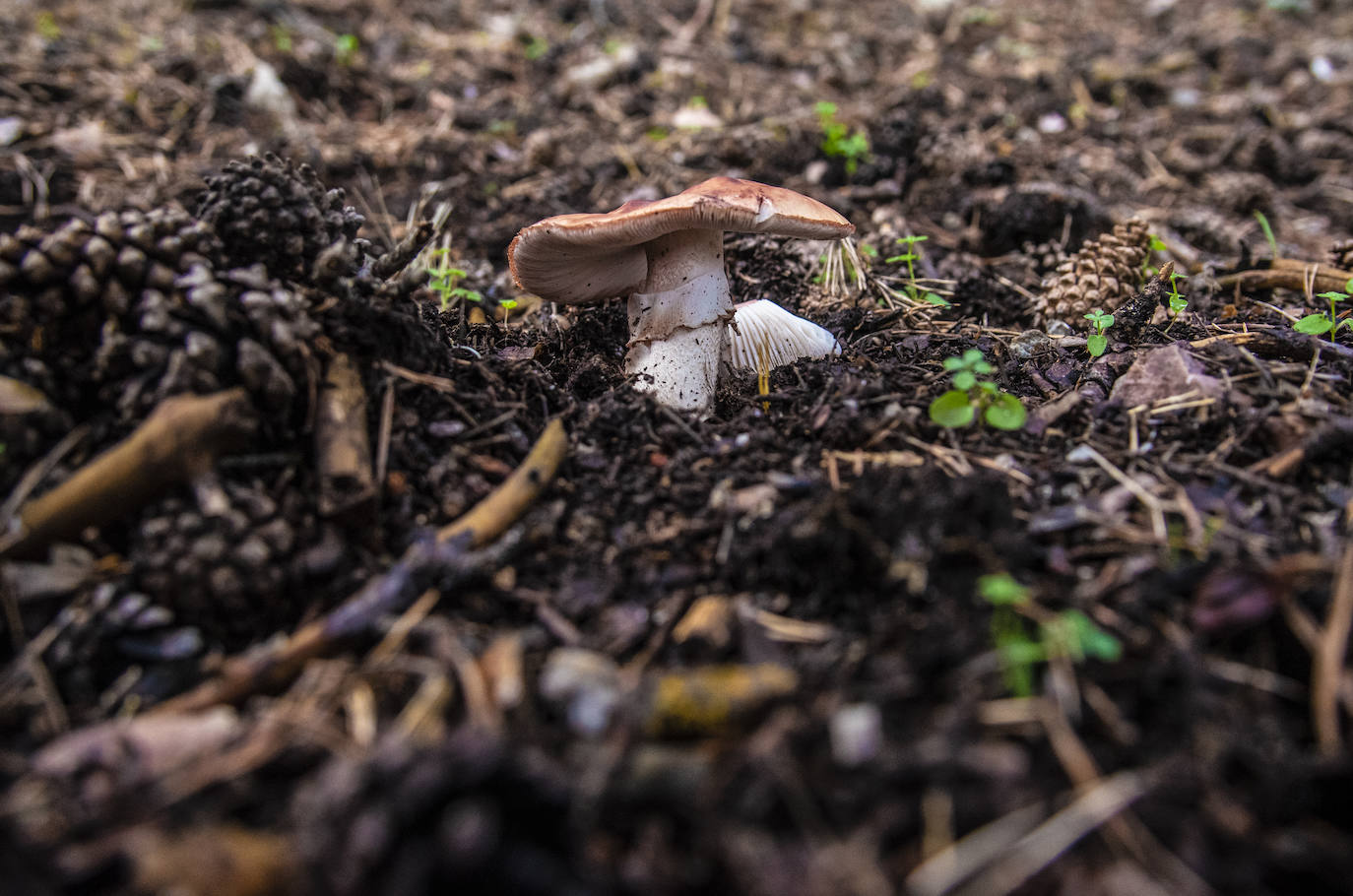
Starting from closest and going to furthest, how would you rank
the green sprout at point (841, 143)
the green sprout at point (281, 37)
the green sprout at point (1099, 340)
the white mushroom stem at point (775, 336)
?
the green sprout at point (1099, 340)
the white mushroom stem at point (775, 336)
the green sprout at point (841, 143)
the green sprout at point (281, 37)

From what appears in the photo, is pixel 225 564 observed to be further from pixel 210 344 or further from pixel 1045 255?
pixel 1045 255

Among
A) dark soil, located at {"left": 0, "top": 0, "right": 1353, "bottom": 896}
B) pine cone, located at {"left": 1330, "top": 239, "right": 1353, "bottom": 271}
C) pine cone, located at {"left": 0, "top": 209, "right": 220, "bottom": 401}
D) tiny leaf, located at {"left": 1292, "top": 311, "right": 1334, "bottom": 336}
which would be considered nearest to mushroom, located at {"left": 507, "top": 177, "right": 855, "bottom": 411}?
dark soil, located at {"left": 0, "top": 0, "right": 1353, "bottom": 896}

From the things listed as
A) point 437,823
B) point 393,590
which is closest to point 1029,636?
point 437,823

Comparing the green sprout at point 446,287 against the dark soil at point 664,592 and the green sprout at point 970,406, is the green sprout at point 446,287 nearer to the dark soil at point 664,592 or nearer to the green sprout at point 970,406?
the dark soil at point 664,592

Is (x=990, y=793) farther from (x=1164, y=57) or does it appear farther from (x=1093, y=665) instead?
(x=1164, y=57)

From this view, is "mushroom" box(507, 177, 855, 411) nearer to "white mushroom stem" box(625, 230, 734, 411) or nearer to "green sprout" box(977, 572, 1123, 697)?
"white mushroom stem" box(625, 230, 734, 411)

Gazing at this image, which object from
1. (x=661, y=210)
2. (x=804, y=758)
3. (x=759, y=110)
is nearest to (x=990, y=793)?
(x=804, y=758)

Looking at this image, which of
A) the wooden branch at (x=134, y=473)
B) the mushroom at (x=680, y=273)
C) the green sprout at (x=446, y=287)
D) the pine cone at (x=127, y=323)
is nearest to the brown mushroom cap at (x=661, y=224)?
the mushroom at (x=680, y=273)
